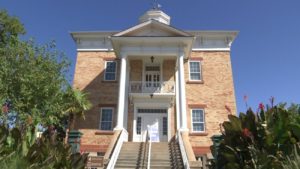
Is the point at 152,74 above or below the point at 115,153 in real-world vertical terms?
above

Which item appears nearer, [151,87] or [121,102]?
[121,102]

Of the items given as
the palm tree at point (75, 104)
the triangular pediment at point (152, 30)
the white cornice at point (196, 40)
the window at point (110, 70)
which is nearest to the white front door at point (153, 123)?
the window at point (110, 70)

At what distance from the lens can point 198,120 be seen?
70.1ft

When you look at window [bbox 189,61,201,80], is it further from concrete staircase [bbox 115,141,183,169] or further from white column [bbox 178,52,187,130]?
concrete staircase [bbox 115,141,183,169]

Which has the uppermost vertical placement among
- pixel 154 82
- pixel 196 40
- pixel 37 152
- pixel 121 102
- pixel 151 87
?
pixel 196 40

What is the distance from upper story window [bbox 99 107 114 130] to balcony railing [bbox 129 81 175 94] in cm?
230

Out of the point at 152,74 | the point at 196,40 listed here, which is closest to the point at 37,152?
Answer: the point at 152,74

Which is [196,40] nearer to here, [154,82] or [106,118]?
[154,82]

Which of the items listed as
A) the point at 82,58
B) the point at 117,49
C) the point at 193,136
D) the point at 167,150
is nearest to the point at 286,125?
the point at 167,150

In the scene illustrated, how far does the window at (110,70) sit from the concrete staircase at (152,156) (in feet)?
24.4

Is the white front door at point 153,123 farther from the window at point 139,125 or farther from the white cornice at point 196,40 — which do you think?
the white cornice at point 196,40

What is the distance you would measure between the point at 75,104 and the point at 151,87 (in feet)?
17.8

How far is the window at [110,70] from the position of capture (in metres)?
23.0

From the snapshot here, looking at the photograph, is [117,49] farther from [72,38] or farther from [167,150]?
[167,150]
